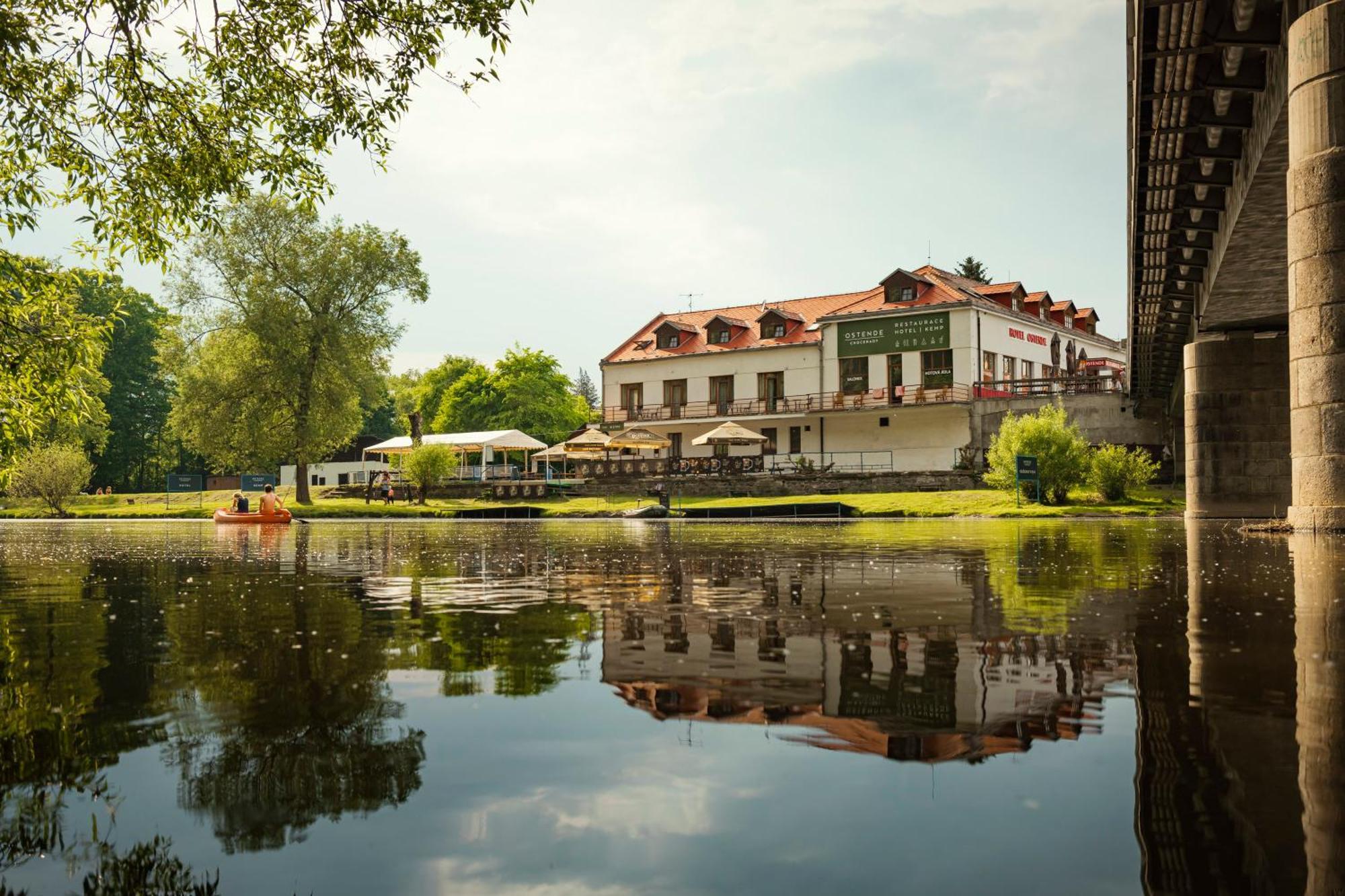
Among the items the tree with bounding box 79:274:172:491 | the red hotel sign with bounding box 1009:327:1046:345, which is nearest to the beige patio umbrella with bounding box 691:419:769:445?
the red hotel sign with bounding box 1009:327:1046:345

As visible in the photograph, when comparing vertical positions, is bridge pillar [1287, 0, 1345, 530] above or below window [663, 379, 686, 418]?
below

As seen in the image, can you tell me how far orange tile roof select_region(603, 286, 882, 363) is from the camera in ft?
213

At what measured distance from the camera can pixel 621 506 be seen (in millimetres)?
46500

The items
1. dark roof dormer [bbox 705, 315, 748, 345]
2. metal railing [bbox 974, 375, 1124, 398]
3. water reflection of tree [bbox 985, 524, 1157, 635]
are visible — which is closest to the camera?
water reflection of tree [bbox 985, 524, 1157, 635]

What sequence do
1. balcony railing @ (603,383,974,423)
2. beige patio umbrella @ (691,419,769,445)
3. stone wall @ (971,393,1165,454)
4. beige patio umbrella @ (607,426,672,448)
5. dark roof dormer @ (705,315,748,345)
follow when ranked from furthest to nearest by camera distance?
1. dark roof dormer @ (705,315,748,345)
2. balcony railing @ (603,383,974,423)
3. beige patio umbrella @ (607,426,672,448)
4. beige patio umbrella @ (691,419,769,445)
5. stone wall @ (971,393,1165,454)

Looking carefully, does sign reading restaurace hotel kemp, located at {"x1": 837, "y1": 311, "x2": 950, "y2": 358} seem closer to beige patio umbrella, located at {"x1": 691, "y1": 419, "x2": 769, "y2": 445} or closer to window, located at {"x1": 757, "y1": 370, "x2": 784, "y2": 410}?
window, located at {"x1": 757, "y1": 370, "x2": 784, "y2": 410}

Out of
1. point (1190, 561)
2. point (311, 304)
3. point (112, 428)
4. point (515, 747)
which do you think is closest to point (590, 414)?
point (112, 428)

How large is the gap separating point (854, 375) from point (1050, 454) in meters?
24.8

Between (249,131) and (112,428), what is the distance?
8577 cm

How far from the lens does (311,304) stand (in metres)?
58.2

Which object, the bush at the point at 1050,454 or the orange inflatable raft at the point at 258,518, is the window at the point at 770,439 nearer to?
the bush at the point at 1050,454

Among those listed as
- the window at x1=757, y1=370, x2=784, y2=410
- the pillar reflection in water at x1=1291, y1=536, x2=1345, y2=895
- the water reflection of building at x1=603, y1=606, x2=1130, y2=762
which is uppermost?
the window at x1=757, y1=370, x2=784, y2=410

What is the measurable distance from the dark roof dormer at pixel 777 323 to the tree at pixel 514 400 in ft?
88.6

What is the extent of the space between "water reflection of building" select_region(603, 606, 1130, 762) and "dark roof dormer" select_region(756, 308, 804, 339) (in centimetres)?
5887
